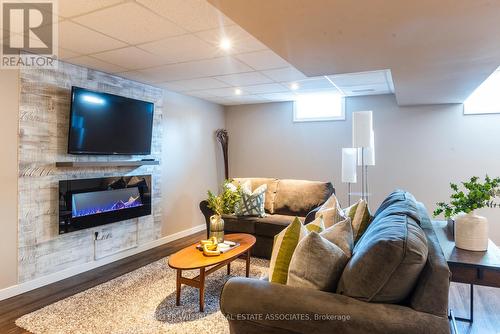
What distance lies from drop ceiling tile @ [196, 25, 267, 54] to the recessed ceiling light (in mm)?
27

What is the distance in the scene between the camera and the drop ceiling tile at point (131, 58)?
3012mm

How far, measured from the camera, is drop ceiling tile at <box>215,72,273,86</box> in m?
3.85

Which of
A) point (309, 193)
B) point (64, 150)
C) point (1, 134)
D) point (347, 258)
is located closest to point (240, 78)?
point (309, 193)

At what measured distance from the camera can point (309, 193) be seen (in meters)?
4.36

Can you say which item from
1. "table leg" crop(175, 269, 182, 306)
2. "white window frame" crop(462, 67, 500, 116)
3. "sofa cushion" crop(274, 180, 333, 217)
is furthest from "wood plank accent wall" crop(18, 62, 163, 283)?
"white window frame" crop(462, 67, 500, 116)

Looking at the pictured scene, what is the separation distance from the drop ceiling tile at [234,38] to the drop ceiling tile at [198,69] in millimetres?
343

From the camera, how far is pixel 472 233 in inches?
75.2

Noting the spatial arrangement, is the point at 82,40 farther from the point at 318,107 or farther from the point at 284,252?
the point at 318,107

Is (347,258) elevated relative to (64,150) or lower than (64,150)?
lower

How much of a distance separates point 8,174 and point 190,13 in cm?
234

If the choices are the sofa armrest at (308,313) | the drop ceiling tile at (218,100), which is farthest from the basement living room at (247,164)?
the drop ceiling tile at (218,100)

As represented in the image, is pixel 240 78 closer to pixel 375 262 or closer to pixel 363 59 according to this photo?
pixel 363 59

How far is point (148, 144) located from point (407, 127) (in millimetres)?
3940

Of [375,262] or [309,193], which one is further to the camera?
[309,193]
